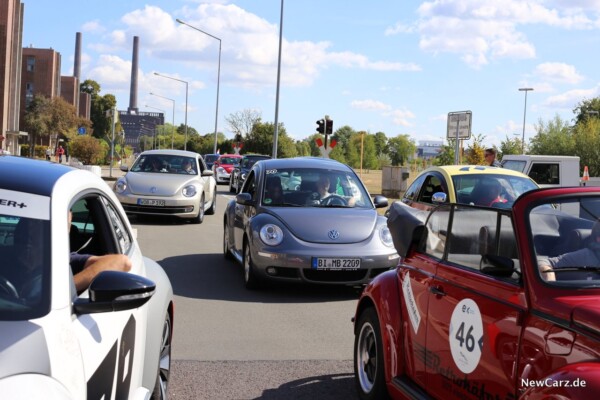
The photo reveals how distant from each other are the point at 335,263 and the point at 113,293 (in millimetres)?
5875

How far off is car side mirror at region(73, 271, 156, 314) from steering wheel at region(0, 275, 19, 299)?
0.21 m

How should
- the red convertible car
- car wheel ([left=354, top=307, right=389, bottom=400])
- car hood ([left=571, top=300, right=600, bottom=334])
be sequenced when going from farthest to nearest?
car wheel ([left=354, top=307, right=389, bottom=400]), the red convertible car, car hood ([left=571, top=300, right=600, bottom=334])

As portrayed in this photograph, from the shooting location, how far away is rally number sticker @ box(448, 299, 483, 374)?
3.67 meters

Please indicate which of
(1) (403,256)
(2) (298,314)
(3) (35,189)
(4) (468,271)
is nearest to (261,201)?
(2) (298,314)

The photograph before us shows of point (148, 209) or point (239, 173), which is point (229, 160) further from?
point (148, 209)

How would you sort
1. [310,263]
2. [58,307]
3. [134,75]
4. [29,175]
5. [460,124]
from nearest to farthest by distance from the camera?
[58,307], [29,175], [310,263], [460,124], [134,75]

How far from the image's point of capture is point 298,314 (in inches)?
318

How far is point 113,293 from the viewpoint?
2.96m

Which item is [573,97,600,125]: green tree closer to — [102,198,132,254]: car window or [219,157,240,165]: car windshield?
[219,157,240,165]: car windshield

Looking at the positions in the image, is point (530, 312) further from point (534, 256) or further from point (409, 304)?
point (409, 304)

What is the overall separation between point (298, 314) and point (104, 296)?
524 cm

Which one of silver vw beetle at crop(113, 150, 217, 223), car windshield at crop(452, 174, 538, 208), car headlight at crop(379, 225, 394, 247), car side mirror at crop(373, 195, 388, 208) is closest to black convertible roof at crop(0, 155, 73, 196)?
car headlight at crop(379, 225, 394, 247)

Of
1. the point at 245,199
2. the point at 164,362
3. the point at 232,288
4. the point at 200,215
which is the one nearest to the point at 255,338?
the point at 164,362

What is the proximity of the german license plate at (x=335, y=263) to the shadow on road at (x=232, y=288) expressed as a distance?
0.43 metres
